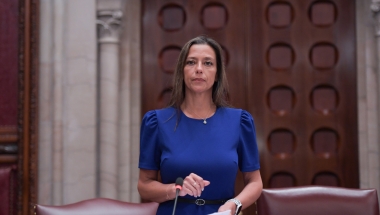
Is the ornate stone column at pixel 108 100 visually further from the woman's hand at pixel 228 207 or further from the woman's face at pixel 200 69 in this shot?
the woman's hand at pixel 228 207

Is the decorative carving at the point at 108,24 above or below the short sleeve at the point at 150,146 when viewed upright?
above

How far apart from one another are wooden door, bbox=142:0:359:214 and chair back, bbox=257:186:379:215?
1666mm

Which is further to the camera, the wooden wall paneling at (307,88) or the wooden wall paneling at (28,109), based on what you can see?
Result: the wooden wall paneling at (307,88)

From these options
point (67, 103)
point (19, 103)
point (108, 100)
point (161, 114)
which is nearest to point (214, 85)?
point (161, 114)

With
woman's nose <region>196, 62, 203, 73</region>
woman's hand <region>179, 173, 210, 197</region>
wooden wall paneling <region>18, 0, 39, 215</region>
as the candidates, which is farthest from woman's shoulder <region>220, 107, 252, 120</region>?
wooden wall paneling <region>18, 0, 39, 215</region>

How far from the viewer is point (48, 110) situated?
3.43 m

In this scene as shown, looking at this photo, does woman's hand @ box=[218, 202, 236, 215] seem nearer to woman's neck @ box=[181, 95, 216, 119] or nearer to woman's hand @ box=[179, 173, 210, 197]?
woman's hand @ box=[179, 173, 210, 197]

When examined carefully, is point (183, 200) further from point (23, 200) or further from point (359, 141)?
point (359, 141)

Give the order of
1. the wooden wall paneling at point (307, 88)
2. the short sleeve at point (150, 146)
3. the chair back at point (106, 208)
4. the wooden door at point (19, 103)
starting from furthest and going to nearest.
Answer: the wooden wall paneling at point (307, 88) → the wooden door at point (19, 103) → the short sleeve at point (150, 146) → the chair back at point (106, 208)

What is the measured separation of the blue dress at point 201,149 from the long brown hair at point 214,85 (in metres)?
0.05

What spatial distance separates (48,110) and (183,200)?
6.24 ft

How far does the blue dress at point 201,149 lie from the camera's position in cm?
188

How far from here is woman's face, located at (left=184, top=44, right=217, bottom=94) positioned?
1959 mm

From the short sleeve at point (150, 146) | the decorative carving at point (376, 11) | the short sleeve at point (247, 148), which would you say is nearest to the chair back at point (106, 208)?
the short sleeve at point (150, 146)
